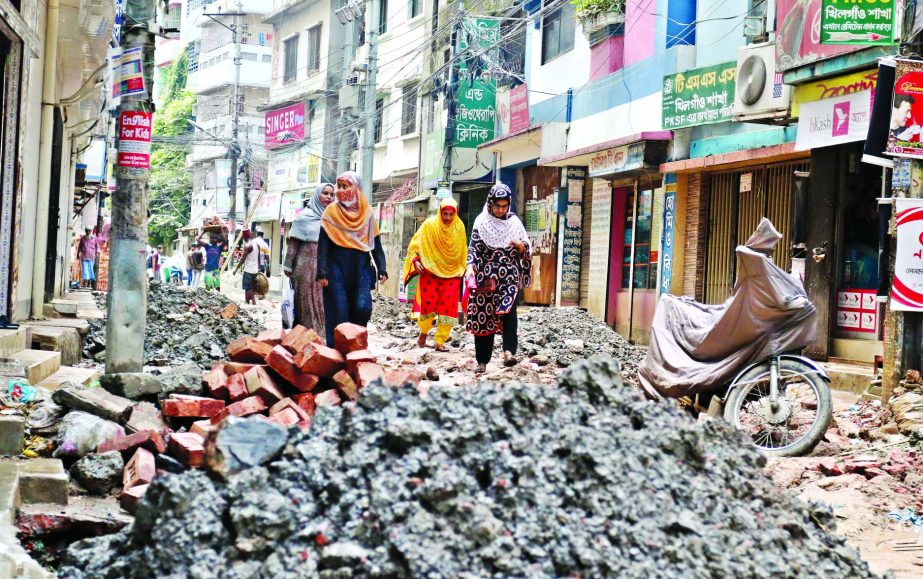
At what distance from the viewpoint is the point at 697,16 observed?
16844 mm

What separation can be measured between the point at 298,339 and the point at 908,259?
462 cm

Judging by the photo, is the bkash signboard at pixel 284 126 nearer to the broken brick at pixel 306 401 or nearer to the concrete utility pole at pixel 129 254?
the concrete utility pole at pixel 129 254

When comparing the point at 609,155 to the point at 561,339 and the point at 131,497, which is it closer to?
the point at 561,339

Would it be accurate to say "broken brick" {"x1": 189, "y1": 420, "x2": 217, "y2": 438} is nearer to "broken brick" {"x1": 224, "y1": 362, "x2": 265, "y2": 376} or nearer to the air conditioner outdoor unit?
"broken brick" {"x1": 224, "y1": 362, "x2": 265, "y2": 376}

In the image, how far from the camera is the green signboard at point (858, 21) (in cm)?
1020

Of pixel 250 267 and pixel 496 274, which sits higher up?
pixel 496 274

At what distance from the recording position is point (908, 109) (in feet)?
26.9

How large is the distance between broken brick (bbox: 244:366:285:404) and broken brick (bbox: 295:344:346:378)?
20 cm

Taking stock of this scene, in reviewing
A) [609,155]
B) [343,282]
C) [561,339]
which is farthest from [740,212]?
[343,282]

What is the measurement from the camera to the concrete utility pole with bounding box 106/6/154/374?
24.9ft

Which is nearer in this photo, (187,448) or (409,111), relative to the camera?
(187,448)

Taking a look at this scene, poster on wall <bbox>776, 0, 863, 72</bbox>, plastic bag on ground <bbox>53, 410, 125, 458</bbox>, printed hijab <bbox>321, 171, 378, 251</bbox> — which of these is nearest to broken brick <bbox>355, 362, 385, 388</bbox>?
plastic bag on ground <bbox>53, 410, 125, 458</bbox>

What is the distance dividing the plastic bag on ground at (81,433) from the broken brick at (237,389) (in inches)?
36.9

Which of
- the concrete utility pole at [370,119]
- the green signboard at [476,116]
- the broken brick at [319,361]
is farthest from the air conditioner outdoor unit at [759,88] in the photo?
the green signboard at [476,116]
